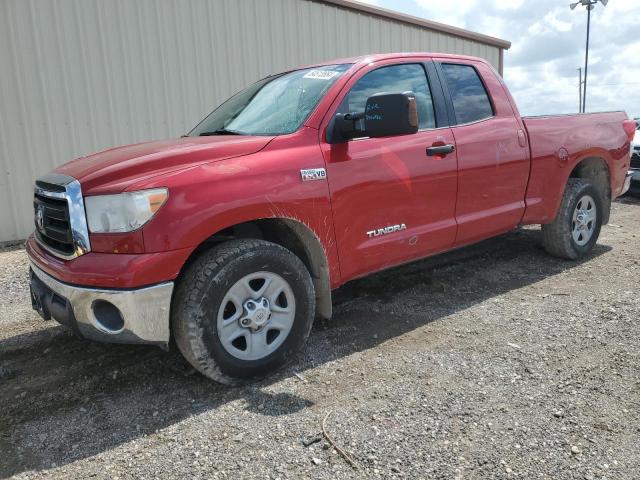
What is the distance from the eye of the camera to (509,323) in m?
3.75

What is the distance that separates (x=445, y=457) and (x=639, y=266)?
3.80m

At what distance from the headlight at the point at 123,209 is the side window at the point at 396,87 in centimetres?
140

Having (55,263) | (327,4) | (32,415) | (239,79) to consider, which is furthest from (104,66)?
(32,415)

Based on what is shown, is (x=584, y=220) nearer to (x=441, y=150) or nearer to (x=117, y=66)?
(x=441, y=150)

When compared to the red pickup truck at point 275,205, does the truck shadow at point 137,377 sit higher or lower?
lower

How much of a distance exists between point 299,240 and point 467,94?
200cm

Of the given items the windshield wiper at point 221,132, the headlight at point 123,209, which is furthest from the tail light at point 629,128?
the headlight at point 123,209

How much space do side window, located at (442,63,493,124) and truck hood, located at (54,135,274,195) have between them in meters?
1.80

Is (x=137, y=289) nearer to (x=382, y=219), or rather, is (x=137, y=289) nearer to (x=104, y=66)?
(x=382, y=219)

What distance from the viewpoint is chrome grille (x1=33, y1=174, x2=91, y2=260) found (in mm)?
2676

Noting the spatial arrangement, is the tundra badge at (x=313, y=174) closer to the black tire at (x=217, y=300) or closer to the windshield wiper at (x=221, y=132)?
the black tire at (x=217, y=300)

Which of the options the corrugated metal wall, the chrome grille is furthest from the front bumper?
the corrugated metal wall

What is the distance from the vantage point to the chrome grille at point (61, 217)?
8.78ft

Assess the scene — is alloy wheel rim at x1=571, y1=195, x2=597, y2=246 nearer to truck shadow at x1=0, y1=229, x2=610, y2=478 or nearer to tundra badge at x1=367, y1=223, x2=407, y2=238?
truck shadow at x1=0, y1=229, x2=610, y2=478
